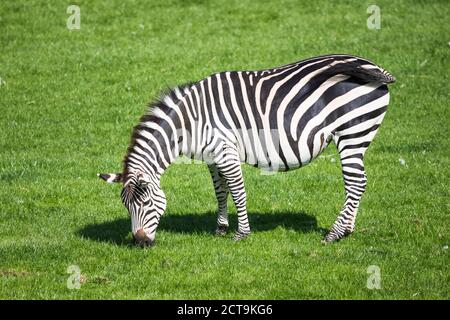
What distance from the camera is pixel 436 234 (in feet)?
45.2

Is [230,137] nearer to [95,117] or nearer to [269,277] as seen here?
[269,277]

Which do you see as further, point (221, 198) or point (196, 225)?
point (196, 225)

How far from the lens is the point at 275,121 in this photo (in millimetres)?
13664

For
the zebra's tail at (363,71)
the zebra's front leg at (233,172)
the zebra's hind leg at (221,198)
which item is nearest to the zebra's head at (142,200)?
the zebra's front leg at (233,172)

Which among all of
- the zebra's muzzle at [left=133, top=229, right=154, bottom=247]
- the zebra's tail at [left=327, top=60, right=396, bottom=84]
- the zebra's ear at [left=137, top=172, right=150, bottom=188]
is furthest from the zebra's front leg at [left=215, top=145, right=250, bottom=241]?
the zebra's tail at [left=327, top=60, right=396, bottom=84]

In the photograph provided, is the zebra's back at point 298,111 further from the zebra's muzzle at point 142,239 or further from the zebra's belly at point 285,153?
the zebra's muzzle at point 142,239

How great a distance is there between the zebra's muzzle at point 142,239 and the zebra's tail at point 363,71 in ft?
13.6

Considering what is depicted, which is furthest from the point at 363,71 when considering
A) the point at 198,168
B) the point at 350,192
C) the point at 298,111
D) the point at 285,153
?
the point at 198,168

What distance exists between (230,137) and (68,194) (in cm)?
448

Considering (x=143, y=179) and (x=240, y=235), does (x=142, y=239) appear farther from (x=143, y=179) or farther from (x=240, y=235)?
(x=240, y=235)

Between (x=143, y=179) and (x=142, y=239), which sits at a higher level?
(x=143, y=179)

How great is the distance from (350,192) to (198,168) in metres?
5.20

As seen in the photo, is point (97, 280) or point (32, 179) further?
point (32, 179)
